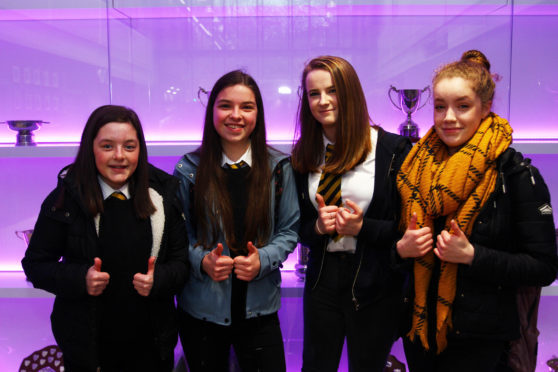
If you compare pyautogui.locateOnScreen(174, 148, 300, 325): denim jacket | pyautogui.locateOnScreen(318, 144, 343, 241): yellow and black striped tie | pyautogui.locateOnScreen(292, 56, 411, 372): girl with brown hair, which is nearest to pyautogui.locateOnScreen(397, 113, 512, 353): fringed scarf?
pyautogui.locateOnScreen(292, 56, 411, 372): girl with brown hair

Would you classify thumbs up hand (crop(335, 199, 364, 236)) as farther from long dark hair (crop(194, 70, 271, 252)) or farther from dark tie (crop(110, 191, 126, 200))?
dark tie (crop(110, 191, 126, 200))

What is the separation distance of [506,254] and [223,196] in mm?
983

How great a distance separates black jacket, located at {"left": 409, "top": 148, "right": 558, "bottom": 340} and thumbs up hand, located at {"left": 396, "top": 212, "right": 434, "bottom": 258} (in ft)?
0.41

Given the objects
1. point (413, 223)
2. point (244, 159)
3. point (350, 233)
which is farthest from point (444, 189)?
point (244, 159)

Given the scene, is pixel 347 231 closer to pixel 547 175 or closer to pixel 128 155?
pixel 128 155

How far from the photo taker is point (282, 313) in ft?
8.36

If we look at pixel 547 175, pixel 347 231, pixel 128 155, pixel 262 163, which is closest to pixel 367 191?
pixel 347 231

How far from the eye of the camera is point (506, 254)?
4.31 feet

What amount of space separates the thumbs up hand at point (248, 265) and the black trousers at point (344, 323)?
0.27 m

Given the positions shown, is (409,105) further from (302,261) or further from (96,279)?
(96,279)

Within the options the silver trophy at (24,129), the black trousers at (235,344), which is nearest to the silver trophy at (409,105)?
the black trousers at (235,344)

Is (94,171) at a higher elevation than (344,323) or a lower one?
higher

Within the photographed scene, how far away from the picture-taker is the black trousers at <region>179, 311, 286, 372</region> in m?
1.62

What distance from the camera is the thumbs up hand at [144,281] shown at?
58.4 inches
